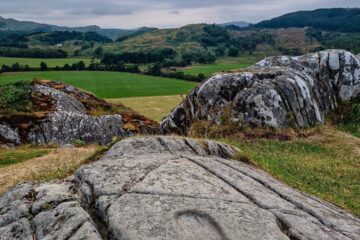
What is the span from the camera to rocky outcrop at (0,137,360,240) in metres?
11.3

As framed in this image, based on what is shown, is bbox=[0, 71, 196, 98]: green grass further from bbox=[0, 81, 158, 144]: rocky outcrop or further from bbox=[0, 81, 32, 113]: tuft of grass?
bbox=[0, 81, 158, 144]: rocky outcrop

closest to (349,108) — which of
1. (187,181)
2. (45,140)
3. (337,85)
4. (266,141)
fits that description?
(337,85)

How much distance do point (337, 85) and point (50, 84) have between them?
93.3 feet

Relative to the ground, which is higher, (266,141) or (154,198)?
(154,198)

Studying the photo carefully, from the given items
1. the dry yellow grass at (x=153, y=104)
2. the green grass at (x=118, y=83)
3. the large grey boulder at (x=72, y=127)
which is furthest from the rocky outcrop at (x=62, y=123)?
the green grass at (x=118, y=83)

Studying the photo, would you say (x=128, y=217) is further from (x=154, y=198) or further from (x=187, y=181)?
(x=187, y=181)

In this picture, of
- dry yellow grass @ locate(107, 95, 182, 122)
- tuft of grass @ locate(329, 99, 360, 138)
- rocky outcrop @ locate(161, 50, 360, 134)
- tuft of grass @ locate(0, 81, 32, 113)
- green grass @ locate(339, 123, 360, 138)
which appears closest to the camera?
rocky outcrop @ locate(161, 50, 360, 134)

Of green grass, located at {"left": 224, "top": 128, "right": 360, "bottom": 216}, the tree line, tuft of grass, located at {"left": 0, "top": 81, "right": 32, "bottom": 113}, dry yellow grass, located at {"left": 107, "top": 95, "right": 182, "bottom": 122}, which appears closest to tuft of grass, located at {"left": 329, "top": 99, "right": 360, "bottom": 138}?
green grass, located at {"left": 224, "top": 128, "right": 360, "bottom": 216}

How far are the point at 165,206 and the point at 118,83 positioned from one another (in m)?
136

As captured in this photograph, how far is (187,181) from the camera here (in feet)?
45.8

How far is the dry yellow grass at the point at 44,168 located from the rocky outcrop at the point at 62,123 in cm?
952

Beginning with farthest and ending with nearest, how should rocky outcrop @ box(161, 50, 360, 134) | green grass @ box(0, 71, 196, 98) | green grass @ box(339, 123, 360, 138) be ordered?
green grass @ box(0, 71, 196, 98) → green grass @ box(339, 123, 360, 138) → rocky outcrop @ box(161, 50, 360, 134)

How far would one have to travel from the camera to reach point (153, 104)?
107 metres

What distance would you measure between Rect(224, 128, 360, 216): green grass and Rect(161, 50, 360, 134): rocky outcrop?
134 inches
